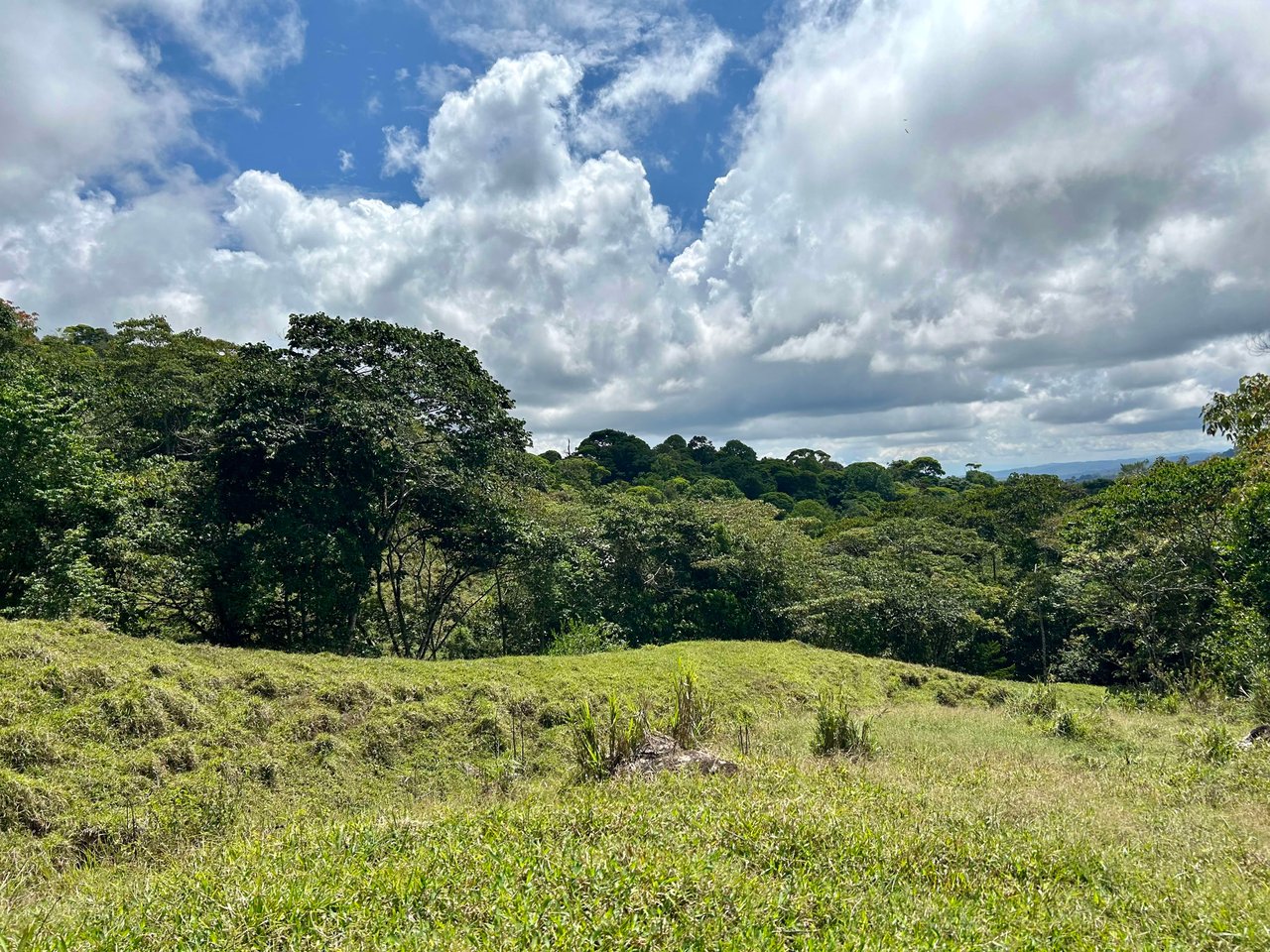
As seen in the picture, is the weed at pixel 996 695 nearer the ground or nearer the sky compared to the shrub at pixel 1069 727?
nearer the ground

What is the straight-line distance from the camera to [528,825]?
13.8 feet

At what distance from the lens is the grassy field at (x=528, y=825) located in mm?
3105

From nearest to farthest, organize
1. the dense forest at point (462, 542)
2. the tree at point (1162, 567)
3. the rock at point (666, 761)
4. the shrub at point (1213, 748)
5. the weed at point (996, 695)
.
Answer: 1. the rock at point (666, 761)
2. the shrub at point (1213, 748)
3. the dense forest at point (462, 542)
4. the tree at point (1162, 567)
5. the weed at point (996, 695)

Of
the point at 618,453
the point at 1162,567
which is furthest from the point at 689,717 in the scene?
the point at 618,453

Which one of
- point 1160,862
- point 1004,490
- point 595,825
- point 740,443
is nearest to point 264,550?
point 595,825

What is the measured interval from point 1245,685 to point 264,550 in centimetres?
1738

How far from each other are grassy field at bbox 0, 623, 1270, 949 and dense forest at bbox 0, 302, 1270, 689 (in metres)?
2.56

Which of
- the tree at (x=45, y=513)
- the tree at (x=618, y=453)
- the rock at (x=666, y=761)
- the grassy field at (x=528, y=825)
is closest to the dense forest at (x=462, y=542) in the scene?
the tree at (x=45, y=513)

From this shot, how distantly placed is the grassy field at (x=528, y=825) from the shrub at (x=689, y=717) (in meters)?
0.33

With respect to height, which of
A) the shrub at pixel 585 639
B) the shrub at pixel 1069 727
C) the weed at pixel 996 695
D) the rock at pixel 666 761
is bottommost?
the weed at pixel 996 695

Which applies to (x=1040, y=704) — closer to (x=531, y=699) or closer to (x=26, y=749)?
(x=531, y=699)

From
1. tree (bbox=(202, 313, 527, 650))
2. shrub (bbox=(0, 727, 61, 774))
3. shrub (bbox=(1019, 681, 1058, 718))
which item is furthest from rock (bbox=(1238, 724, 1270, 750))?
tree (bbox=(202, 313, 527, 650))

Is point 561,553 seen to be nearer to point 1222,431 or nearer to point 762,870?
point 762,870

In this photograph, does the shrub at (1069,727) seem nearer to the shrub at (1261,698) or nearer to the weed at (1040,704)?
the weed at (1040,704)
